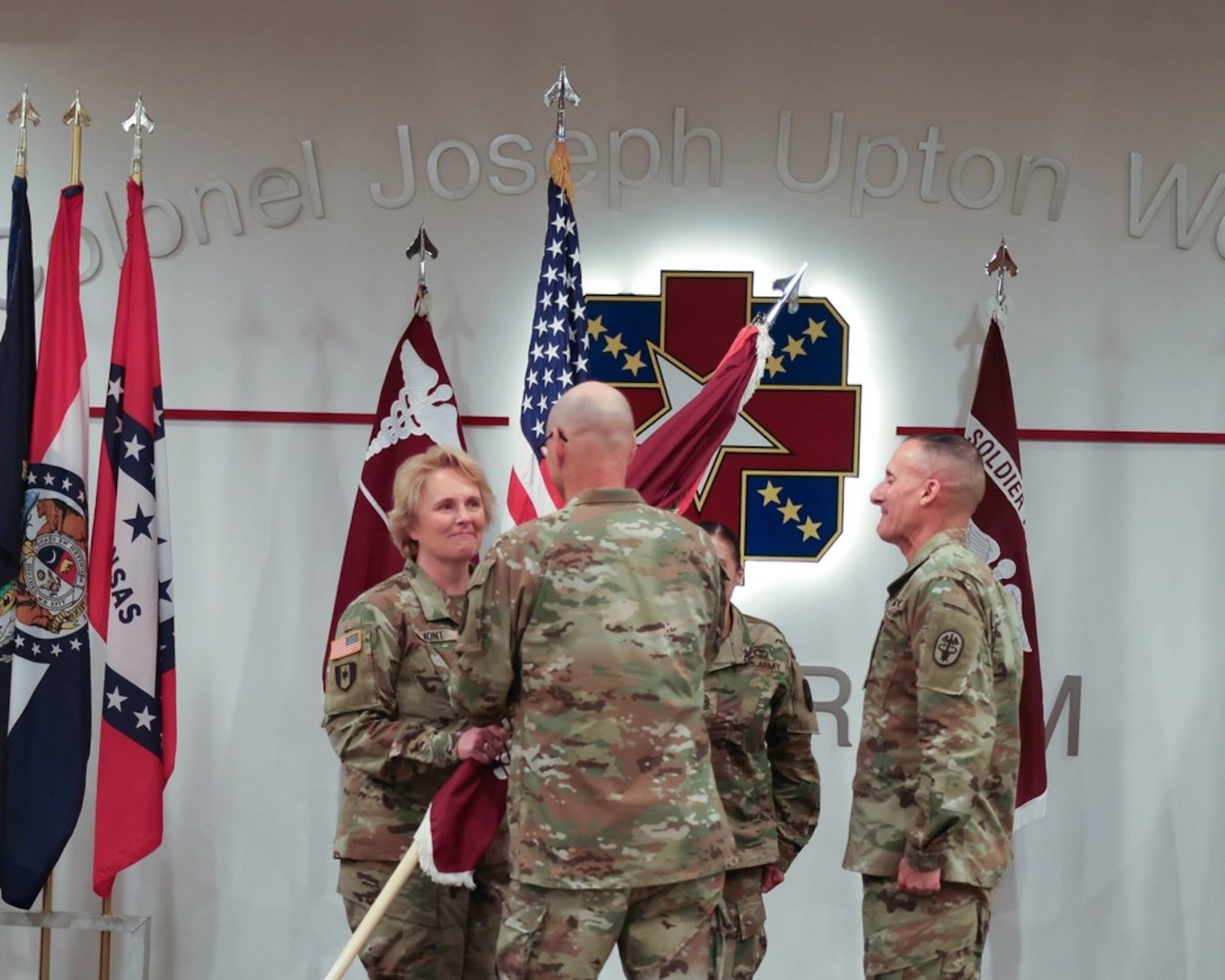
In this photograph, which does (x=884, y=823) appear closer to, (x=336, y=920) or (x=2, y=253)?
(x=336, y=920)

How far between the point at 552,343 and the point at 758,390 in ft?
2.46

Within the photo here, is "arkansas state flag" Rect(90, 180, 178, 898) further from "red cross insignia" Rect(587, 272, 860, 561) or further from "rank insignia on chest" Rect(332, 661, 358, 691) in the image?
"red cross insignia" Rect(587, 272, 860, 561)

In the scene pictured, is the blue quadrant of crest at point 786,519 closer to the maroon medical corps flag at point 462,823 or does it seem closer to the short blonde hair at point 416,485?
the short blonde hair at point 416,485

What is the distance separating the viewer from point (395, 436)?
3615mm

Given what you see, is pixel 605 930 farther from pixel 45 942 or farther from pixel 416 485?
pixel 45 942

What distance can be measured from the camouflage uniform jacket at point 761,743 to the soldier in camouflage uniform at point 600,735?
0.52m

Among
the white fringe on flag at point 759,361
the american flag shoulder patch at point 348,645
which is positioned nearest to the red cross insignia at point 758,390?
the white fringe on flag at point 759,361

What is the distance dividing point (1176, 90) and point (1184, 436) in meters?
0.95

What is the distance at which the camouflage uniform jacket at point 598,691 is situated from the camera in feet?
6.97

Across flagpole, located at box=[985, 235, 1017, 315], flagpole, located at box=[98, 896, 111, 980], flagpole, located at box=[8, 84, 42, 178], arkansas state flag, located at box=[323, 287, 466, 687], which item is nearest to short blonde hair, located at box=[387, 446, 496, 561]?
arkansas state flag, located at box=[323, 287, 466, 687]

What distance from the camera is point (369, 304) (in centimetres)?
389

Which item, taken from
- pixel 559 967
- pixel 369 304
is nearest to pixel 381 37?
pixel 369 304

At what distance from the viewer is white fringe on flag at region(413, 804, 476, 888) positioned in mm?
2342

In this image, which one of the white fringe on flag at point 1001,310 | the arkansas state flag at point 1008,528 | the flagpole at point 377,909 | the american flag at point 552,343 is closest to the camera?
the flagpole at point 377,909
